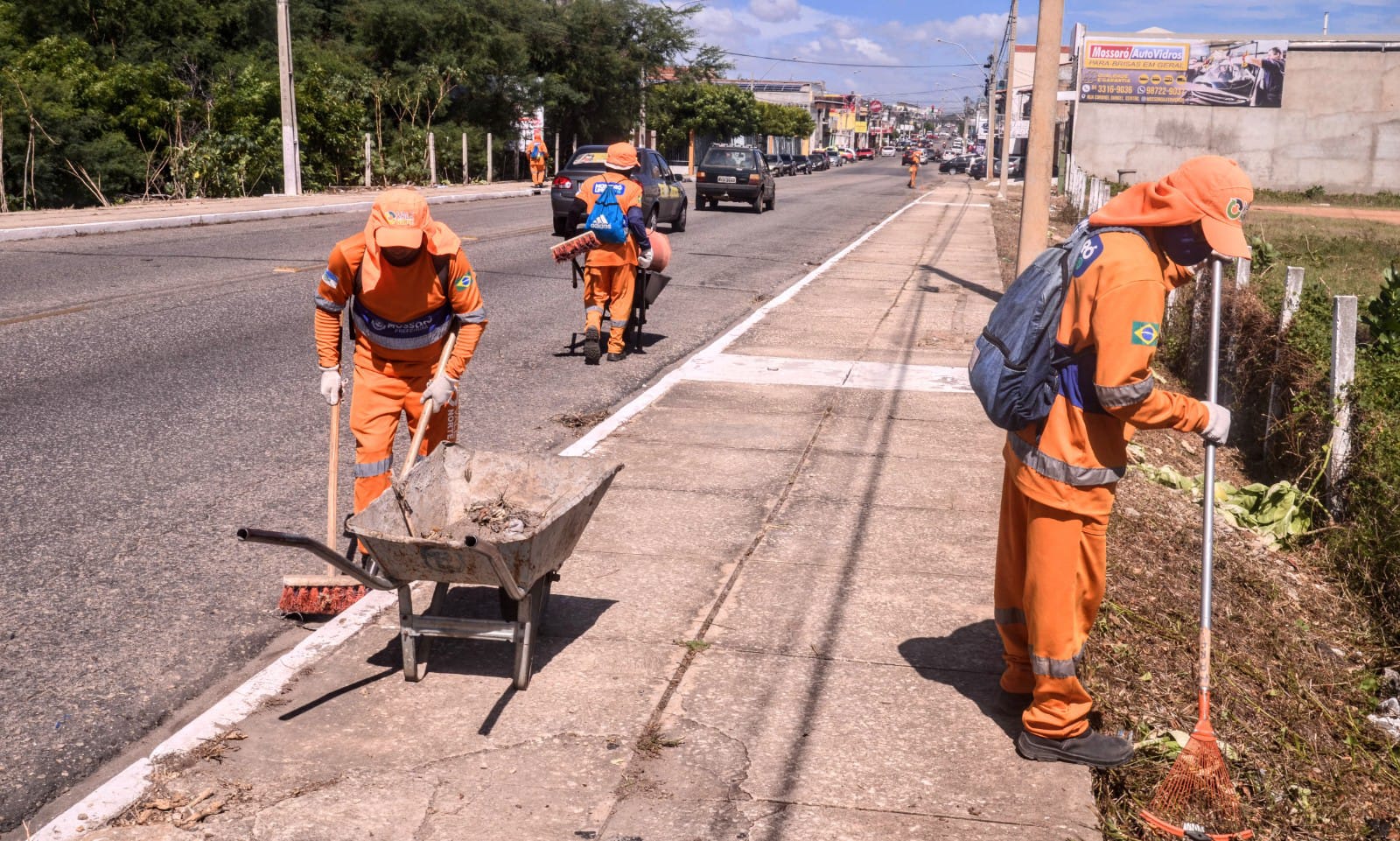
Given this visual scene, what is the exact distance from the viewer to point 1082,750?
409 centimetres

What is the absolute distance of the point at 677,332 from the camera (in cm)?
1296

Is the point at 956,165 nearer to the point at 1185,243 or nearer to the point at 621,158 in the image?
the point at 621,158

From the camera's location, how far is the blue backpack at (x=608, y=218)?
10.6 meters

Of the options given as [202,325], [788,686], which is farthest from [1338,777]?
[202,325]

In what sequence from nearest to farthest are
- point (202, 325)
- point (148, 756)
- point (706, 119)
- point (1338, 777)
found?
1. point (148, 756)
2. point (1338, 777)
3. point (202, 325)
4. point (706, 119)

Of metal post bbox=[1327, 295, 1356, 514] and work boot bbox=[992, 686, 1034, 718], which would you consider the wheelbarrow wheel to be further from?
metal post bbox=[1327, 295, 1356, 514]

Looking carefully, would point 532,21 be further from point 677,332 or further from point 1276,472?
point 1276,472

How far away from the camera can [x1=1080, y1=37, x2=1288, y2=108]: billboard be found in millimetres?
48656

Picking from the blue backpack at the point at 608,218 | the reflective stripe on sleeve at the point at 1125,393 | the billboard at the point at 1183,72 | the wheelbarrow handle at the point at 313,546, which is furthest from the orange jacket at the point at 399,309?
the billboard at the point at 1183,72

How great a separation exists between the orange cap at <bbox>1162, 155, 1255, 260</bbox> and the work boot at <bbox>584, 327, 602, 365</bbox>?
7.47 metres

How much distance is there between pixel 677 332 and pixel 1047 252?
29.5ft

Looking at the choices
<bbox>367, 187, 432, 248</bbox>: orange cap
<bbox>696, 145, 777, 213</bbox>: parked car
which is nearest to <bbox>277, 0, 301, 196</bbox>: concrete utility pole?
<bbox>696, 145, 777, 213</bbox>: parked car

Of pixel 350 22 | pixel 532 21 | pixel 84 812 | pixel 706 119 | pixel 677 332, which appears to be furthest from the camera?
pixel 706 119

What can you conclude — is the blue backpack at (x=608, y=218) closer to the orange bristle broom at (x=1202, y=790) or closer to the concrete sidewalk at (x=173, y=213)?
the orange bristle broom at (x=1202, y=790)
